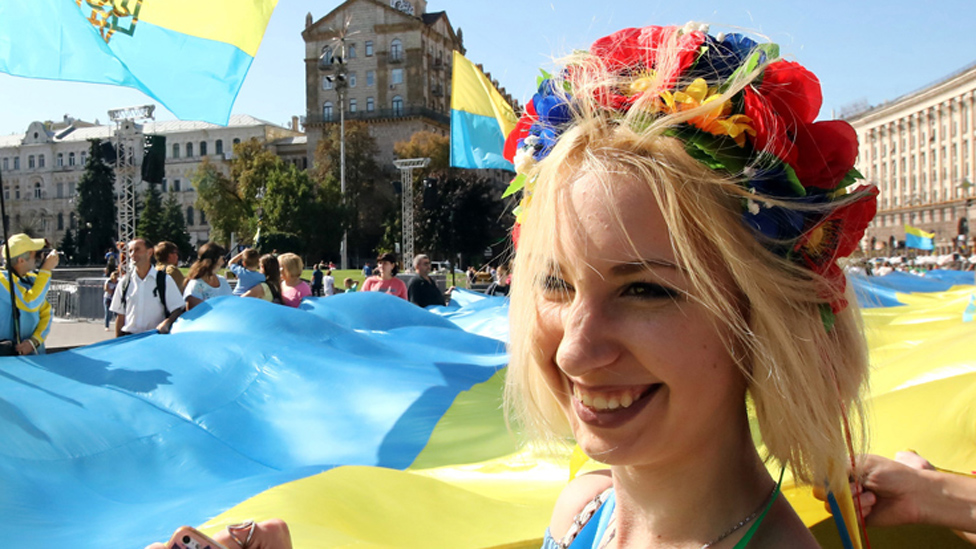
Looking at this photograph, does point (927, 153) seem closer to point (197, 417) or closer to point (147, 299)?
point (147, 299)

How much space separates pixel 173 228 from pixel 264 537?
7392cm

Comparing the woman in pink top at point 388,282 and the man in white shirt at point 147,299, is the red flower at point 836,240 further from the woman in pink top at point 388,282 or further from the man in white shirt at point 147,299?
the woman in pink top at point 388,282

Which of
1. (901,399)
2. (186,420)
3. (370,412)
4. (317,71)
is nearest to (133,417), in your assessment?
(186,420)

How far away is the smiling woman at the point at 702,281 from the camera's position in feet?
3.47

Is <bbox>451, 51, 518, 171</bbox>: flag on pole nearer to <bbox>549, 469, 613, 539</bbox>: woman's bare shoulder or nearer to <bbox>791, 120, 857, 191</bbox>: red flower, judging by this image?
<bbox>549, 469, 613, 539</bbox>: woman's bare shoulder

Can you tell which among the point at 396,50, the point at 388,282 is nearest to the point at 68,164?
the point at 396,50

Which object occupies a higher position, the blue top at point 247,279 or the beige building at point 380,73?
the beige building at point 380,73

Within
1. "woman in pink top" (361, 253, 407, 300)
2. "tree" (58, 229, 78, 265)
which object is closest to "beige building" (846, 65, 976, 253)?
"woman in pink top" (361, 253, 407, 300)

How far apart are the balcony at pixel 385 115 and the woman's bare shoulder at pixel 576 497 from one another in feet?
210

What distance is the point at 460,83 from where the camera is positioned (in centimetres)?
1330

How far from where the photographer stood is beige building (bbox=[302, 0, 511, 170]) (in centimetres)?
6456

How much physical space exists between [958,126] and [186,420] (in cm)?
6895

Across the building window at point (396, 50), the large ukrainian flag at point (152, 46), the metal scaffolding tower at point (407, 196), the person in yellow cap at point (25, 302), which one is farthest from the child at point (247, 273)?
the building window at point (396, 50)

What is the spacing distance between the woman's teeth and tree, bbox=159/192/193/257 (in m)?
68.7
